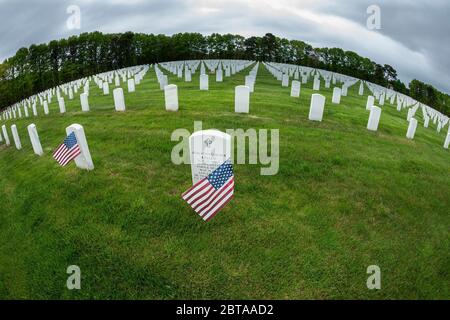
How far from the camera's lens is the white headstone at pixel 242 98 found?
37.2 feet

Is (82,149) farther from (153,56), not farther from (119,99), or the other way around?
(153,56)

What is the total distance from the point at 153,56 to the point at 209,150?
204 ft

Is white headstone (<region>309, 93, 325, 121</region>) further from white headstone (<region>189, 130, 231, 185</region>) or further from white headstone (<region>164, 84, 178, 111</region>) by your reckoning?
white headstone (<region>189, 130, 231, 185</region>)

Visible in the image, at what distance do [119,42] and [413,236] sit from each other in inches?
2693

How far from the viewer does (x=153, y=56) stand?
62.6 m

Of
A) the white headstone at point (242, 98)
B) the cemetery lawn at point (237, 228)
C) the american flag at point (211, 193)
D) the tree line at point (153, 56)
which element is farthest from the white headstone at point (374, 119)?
the tree line at point (153, 56)

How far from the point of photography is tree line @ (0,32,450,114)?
2303 inches

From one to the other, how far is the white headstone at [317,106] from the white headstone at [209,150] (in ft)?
21.0

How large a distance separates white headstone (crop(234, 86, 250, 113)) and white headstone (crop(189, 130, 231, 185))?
5781 mm

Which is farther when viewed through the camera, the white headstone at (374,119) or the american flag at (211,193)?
the white headstone at (374,119)

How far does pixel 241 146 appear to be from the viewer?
28.1 ft

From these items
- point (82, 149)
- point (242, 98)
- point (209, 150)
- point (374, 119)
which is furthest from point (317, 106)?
point (82, 149)

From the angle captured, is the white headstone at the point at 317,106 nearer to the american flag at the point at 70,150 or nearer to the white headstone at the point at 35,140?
the american flag at the point at 70,150

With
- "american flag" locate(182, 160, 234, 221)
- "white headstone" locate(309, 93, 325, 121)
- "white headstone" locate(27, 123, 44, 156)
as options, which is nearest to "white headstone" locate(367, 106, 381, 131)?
"white headstone" locate(309, 93, 325, 121)
